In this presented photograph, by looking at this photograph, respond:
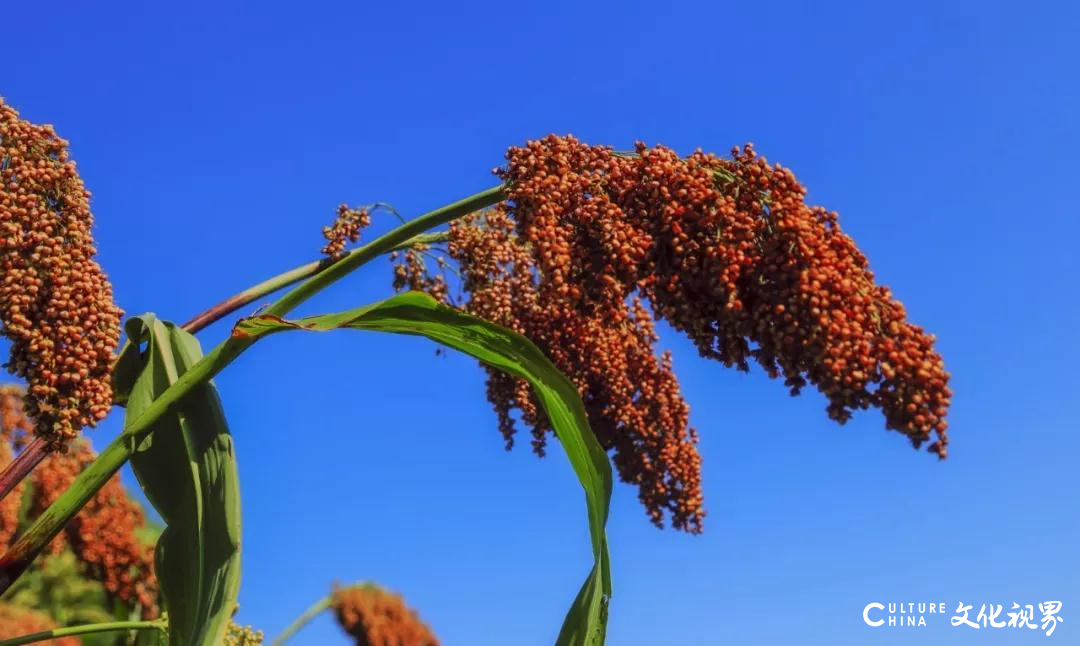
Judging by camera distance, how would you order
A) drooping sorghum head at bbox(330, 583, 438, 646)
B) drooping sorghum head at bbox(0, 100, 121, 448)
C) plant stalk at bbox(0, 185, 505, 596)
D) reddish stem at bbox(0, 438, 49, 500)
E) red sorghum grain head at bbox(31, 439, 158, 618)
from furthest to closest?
drooping sorghum head at bbox(330, 583, 438, 646), red sorghum grain head at bbox(31, 439, 158, 618), reddish stem at bbox(0, 438, 49, 500), drooping sorghum head at bbox(0, 100, 121, 448), plant stalk at bbox(0, 185, 505, 596)

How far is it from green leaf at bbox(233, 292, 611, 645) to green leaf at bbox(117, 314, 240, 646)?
34 centimetres

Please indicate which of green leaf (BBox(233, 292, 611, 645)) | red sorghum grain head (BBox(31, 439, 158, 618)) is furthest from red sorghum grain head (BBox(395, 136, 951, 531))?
red sorghum grain head (BBox(31, 439, 158, 618))

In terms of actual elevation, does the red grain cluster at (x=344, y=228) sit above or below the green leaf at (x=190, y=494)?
above

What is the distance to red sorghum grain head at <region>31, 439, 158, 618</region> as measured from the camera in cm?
540

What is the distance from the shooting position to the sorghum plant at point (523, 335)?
261 centimetres

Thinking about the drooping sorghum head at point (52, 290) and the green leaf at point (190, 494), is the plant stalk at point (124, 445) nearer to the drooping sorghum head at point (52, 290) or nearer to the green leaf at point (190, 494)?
the green leaf at point (190, 494)

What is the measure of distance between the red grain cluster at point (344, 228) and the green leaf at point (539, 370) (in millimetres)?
949

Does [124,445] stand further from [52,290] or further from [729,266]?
[729,266]

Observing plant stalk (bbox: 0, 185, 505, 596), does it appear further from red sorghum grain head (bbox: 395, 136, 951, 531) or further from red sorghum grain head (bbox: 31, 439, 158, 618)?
red sorghum grain head (bbox: 31, 439, 158, 618)

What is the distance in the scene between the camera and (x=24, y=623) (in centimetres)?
513

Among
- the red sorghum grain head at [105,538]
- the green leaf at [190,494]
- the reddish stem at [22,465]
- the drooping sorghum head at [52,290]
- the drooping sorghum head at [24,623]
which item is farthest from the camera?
the red sorghum grain head at [105,538]

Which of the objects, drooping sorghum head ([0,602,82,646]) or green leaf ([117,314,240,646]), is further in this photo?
drooping sorghum head ([0,602,82,646])

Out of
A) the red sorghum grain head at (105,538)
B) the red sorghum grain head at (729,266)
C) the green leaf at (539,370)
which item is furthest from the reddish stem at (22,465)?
the red sorghum grain head at (105,538)

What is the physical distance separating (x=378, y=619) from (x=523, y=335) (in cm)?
380
